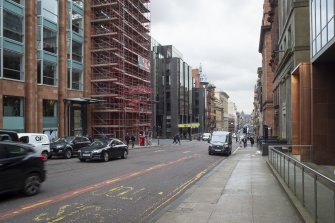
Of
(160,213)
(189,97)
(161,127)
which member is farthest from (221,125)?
(160,213)

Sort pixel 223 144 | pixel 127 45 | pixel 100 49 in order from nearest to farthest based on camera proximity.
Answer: pixel 223 144 < pixel 100 49 < pixel 127 45

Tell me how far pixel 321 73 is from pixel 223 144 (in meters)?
14.1

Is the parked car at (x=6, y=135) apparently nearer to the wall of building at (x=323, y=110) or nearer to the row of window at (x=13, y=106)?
the wall of building at (x=323, y=110)

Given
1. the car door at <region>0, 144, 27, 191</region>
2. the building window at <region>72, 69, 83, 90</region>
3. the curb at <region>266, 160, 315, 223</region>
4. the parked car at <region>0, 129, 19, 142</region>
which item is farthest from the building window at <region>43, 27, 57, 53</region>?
the curb at <region>266, 160, 315, 223</region>

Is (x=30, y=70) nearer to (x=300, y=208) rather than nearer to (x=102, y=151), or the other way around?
(x=102, y=151)

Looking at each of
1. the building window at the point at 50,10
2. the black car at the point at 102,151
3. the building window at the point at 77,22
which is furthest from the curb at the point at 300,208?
the building window at the point at 77,22

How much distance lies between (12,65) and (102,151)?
14860mm

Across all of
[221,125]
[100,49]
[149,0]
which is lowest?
[221,125]

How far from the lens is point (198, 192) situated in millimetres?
11445

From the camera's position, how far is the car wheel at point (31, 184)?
10.6 metres

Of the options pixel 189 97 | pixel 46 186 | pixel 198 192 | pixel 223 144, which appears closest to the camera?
pixel 198 192

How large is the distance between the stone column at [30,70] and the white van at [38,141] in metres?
9.97

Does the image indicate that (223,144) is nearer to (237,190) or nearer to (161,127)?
(237,190)

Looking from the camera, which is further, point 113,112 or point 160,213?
point 113,112
